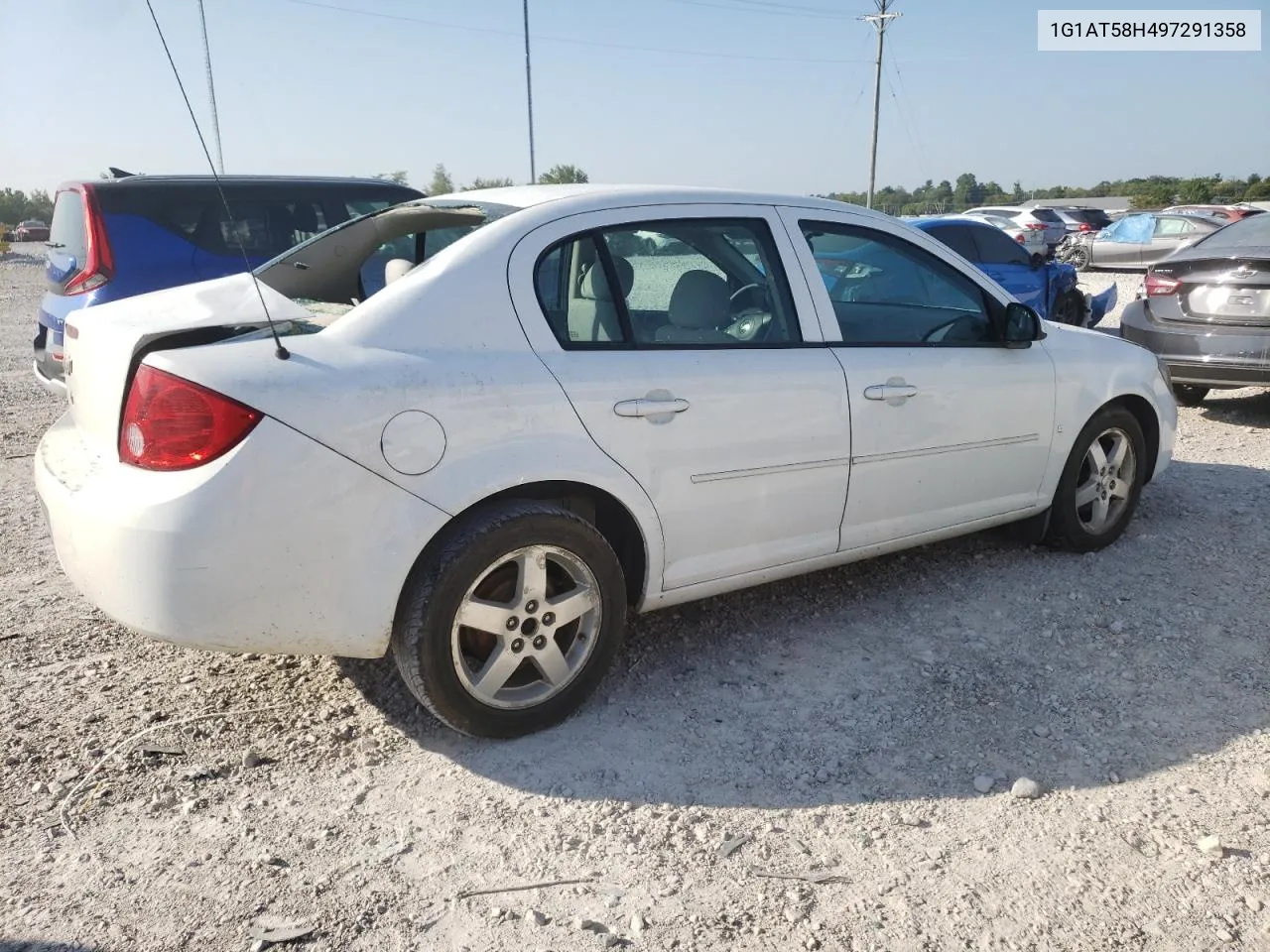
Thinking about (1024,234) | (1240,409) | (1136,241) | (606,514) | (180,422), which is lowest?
(1240,409)

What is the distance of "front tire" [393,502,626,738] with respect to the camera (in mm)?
2828

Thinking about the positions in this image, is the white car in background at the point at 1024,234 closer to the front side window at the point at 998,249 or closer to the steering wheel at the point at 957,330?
the front side window at the point at 998,249

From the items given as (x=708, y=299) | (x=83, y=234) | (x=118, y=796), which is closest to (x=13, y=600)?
(x=118, y=796)

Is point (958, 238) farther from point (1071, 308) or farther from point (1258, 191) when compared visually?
point (1258, 191)

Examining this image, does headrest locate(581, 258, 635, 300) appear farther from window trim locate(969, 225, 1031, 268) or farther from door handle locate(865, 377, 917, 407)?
window trim locate(969, 225, 1031, 268)

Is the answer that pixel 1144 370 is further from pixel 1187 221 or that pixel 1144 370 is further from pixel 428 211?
pixel 1187 221

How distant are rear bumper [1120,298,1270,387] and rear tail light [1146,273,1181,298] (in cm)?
11

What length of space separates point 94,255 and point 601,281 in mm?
4733

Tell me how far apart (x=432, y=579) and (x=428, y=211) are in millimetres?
1352

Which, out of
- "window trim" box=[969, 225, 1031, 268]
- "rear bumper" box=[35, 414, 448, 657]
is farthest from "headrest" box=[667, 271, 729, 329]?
"window trim" box=[969, 225, 1031, 268]

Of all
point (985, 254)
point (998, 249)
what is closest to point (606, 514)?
point (985, 254)

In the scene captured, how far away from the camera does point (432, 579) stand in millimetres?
2801

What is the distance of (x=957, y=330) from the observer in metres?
4.06

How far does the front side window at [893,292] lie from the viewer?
3.72 metres
